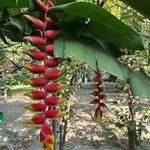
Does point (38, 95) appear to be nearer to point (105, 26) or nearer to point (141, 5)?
point (105, 26)

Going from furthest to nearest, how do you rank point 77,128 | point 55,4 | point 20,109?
point 20,109, point 77,128, point 55,4

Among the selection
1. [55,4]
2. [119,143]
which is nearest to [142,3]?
[55,4]

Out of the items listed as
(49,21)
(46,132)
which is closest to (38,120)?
(46,132)

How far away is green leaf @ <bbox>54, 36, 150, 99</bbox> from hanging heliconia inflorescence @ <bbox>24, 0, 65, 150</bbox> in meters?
0.03

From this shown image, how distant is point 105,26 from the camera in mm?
947

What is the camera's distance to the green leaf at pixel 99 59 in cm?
93

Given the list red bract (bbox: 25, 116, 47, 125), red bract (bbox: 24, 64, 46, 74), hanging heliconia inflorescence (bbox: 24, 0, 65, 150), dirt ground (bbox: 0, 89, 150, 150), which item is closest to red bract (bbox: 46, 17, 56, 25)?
hanging heliconia inflorescence (bbox: 24, 0, 65, 150)

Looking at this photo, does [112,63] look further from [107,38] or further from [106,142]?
[106,142]

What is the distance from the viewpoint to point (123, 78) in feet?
3.18

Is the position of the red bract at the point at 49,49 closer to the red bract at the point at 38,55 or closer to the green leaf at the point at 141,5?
the red bract at the point at 38,55

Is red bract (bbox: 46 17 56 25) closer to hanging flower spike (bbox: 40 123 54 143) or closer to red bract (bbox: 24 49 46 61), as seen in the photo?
red bract (bbox: 24 49 46 61)

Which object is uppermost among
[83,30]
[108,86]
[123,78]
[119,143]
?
[108,86]

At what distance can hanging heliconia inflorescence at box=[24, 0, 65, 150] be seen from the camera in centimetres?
84

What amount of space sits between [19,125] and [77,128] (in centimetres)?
117
